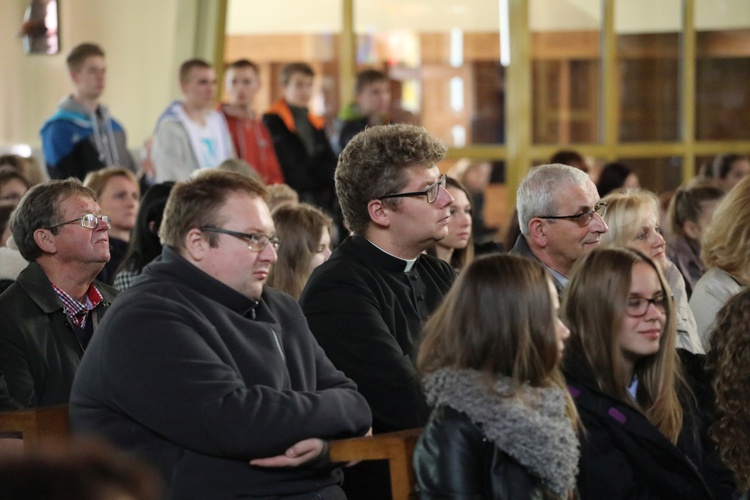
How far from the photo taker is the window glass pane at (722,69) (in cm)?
1037

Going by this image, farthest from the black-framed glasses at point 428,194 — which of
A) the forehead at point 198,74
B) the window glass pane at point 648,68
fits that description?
the window glass pane at point 648,68

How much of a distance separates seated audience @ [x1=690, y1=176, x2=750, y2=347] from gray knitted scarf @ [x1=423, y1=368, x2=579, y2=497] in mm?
1991

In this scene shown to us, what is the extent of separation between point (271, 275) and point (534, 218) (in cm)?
110

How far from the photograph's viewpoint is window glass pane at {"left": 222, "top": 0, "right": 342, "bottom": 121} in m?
10.0

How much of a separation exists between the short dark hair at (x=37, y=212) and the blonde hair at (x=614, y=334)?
5.88 ft

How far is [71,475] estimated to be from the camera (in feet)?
3.81

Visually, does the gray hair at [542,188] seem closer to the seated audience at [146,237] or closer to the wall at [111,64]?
the seated audience at [146,237]

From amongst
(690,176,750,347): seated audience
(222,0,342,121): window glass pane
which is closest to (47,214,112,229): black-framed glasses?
(690,176,750,347): seated audience

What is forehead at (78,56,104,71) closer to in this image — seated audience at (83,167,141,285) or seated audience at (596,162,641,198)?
seated audience at (83,167,141,285)

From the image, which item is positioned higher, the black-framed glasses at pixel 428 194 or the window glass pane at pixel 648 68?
the window glass pane at pixel 648 68

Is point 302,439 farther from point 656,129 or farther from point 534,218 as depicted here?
point 656,129

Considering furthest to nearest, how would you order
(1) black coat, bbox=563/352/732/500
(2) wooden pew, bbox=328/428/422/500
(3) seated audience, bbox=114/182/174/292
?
1. (3) seated audience, bbox=114/182/174/292
2. (1) black coat, bbox=563/352/732/500
3. (2) wooden pew, bbox=328/428/422/500

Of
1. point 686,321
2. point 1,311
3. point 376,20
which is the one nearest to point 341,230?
point 376,20

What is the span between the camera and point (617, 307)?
10.2 feet
